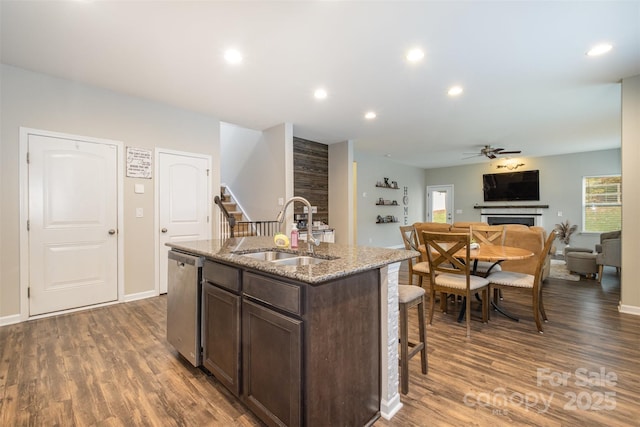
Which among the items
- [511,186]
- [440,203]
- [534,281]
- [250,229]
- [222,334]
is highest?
[511,186]

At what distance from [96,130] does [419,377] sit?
424cm

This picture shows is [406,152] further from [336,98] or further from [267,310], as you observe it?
[267,310]

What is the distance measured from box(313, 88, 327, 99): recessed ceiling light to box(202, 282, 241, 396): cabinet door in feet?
8.74

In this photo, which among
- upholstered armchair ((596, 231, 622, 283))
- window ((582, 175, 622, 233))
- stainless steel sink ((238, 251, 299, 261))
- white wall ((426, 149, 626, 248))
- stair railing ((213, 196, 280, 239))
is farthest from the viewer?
white wall ((426, 149, 626, 248))

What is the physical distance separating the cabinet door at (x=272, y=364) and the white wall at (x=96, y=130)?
293 cm

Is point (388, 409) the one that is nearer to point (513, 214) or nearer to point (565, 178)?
point (513, 214)

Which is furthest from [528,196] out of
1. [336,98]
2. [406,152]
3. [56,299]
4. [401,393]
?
[56,299]

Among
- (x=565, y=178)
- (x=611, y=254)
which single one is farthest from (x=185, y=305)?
(x=565, y=178)

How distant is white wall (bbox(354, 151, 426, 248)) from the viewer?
7551 millimetres

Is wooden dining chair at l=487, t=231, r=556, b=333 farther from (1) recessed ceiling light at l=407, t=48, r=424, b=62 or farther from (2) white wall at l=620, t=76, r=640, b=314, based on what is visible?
(1) recessed ceiling light at l=407, t=48, r=424, b=62

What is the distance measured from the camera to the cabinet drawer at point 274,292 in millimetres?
1284

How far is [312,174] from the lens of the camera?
19.8ft

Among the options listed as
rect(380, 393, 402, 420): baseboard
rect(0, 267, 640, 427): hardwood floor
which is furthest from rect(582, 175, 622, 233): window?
rect(380, 393, 402, 420): baseboard

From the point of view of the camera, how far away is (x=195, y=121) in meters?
4.28
